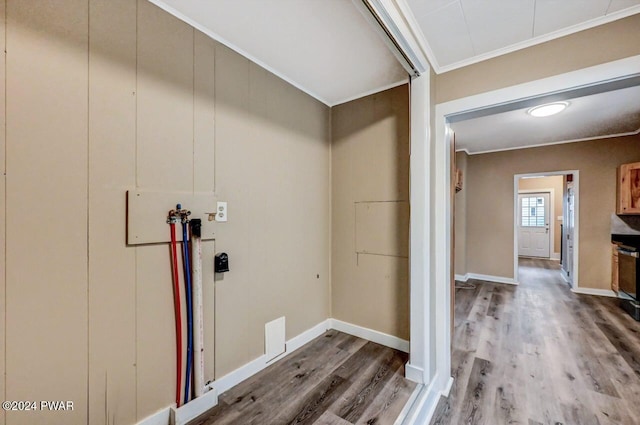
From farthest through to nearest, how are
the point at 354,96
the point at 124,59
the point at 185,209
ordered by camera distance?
the point at 354,96
the point at 185,209
the point at 124,59

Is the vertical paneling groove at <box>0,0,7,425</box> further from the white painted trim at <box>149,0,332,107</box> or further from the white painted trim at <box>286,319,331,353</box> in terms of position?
the white painted trim at <box>286,319,331,353</box>

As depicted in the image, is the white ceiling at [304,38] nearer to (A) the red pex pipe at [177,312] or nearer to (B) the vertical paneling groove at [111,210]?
(B) the vertical paneling groove at [111,210]

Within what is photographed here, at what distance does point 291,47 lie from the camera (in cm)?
202

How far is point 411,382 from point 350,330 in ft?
2.97

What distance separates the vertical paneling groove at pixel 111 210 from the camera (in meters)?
1.36

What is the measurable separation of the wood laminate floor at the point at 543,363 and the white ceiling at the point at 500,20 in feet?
8.27

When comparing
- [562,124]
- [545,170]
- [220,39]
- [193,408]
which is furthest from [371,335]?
[545,170]

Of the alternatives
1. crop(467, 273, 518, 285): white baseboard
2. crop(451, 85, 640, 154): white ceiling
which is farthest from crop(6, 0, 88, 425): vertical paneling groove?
crop(467, 273, 518, 285): white baseboard

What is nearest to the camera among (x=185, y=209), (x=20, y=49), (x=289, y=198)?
(x=20, y=49)

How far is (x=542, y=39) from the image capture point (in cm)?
171

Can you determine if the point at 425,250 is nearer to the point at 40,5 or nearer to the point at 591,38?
the point at 591,38

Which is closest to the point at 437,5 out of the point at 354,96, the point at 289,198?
the point at 354,96

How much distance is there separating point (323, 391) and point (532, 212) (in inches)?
368

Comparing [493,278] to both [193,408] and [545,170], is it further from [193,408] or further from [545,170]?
[193,408]
